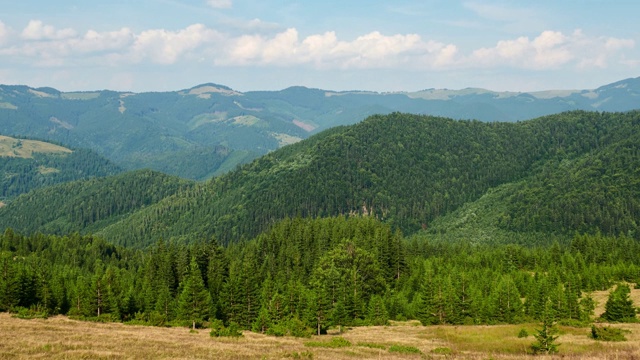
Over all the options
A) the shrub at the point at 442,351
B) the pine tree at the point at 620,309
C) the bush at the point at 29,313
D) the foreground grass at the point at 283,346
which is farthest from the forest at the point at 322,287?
the shrub at the point at 442,351

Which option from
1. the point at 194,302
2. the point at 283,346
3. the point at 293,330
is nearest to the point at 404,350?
the point at 283,346

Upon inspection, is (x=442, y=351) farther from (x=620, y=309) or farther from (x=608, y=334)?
(x=620, y=309)

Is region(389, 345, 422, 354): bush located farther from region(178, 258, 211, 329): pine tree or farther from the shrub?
region(178, 258, 211, 329): pine tree

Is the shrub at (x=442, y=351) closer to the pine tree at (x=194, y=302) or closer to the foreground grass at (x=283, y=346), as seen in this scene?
the foreground grass at (x=283, y=346)

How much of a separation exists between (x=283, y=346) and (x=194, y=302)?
42561 millimetres

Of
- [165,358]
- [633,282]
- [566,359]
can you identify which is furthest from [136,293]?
[633,282]

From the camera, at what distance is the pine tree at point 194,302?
96125 mm

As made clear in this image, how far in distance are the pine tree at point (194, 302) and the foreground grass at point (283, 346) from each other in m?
14.1

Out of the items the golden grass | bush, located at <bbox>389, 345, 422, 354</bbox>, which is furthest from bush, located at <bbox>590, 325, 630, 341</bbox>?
the golden grass

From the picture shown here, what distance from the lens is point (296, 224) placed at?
576 ft

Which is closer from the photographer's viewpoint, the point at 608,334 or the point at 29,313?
the point at 608,334

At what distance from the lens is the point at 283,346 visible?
60.2 m

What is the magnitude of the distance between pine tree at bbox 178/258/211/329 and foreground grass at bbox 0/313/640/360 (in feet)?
46.3

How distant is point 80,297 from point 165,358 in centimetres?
6375
